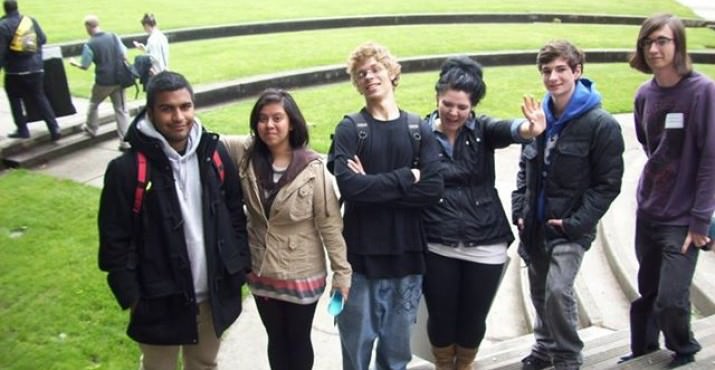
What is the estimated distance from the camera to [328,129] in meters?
8.88

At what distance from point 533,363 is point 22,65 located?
7.12 metres

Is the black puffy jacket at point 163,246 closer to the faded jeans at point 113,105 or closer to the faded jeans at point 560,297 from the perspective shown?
the faded jeans at point 560,297

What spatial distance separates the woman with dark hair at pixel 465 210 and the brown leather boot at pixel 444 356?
0.57 feet

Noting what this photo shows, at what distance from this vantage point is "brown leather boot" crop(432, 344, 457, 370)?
326 cm

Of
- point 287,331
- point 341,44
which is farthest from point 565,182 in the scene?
point 341,44

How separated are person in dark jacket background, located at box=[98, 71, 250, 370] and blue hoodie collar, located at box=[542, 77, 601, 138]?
58.9 inches

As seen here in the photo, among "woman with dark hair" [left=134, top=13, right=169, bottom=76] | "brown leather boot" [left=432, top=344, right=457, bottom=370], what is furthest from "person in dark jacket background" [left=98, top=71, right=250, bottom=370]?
"woman with dark hair" [left=134, top=13, right=169, bottom=76]

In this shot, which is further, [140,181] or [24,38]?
[24,38]

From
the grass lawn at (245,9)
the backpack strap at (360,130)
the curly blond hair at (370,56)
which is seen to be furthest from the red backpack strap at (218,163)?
the grass lawn at (245,9)

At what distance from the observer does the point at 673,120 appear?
302cm

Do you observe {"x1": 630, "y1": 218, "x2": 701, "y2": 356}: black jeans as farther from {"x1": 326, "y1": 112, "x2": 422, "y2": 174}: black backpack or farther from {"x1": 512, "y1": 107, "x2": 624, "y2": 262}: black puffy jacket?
{"x1": 326, "y1": 112, "x2": 422, "y2": 174}: black backpack

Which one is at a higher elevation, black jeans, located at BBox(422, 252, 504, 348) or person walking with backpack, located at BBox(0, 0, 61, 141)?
person walking with backpack, located at BBox(0, 0, 61, 141)

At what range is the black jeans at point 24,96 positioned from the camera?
7.95m

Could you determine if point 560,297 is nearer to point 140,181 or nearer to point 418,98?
point 140,181
